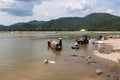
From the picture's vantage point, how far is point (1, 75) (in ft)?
86.3

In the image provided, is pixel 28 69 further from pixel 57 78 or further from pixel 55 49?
pixel 55 49

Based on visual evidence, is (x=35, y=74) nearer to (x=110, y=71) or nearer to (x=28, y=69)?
(x=28, y=69)

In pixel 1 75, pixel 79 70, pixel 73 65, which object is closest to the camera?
pixel 1 75

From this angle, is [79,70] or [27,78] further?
[79,70]

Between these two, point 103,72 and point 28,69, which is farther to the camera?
point 28,69

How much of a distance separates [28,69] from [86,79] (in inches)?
335

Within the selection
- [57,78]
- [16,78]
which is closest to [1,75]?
[16,78]

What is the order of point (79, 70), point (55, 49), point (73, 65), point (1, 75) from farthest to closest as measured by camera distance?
point (55, 49) < point (73, 65) < point (79, 70) < point (1, 75)

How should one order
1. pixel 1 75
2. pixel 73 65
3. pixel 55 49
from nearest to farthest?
pixel 1 75 < pixel 73 65 < pixel 55 49

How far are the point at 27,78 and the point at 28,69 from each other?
491cm

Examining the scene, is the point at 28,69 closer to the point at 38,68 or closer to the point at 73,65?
the point at 38,68

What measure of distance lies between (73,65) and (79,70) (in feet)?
11.6

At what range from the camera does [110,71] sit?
90.0 feet

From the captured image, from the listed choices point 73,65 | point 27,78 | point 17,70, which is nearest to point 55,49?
point 73,65
